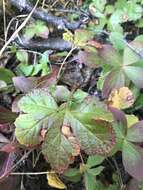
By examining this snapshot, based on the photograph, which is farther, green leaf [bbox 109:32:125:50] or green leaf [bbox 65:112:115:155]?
green leaf [bbox 109:32:125:50]

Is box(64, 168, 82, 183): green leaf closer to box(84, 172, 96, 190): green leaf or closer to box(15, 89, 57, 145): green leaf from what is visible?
box(84, 172, 96, 190): green leaf

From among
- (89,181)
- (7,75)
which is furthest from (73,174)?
(7,75)

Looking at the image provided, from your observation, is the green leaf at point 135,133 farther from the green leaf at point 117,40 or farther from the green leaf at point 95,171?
the green leaf at point 117,40

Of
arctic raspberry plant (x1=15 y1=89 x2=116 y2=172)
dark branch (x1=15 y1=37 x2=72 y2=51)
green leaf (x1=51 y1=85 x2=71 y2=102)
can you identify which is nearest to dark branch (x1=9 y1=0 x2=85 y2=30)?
dark branch (x1=15 y1=37 x2=72 y2=51)

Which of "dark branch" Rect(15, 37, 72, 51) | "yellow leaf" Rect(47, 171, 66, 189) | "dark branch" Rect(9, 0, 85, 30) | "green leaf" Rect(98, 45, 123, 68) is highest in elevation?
"dark branch" Rect(9, 0, 85, 30)

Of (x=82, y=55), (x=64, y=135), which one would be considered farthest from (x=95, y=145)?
(x=82, y=55)

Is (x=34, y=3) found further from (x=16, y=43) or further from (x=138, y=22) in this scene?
(x=138, y=22)

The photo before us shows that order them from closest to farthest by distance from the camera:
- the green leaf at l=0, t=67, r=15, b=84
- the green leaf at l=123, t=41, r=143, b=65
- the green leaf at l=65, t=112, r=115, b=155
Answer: the green leaf at l=65, t=112, r=115, b=155, the green leaf at l=123, t=41, r=143, b=65, the green leaf at l=0, t=67, r=15, b=84

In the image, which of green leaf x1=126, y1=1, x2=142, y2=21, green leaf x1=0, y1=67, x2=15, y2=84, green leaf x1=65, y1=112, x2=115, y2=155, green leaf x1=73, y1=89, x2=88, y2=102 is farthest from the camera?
green leaf x1=126, y1=1, x2=142, y2=21
